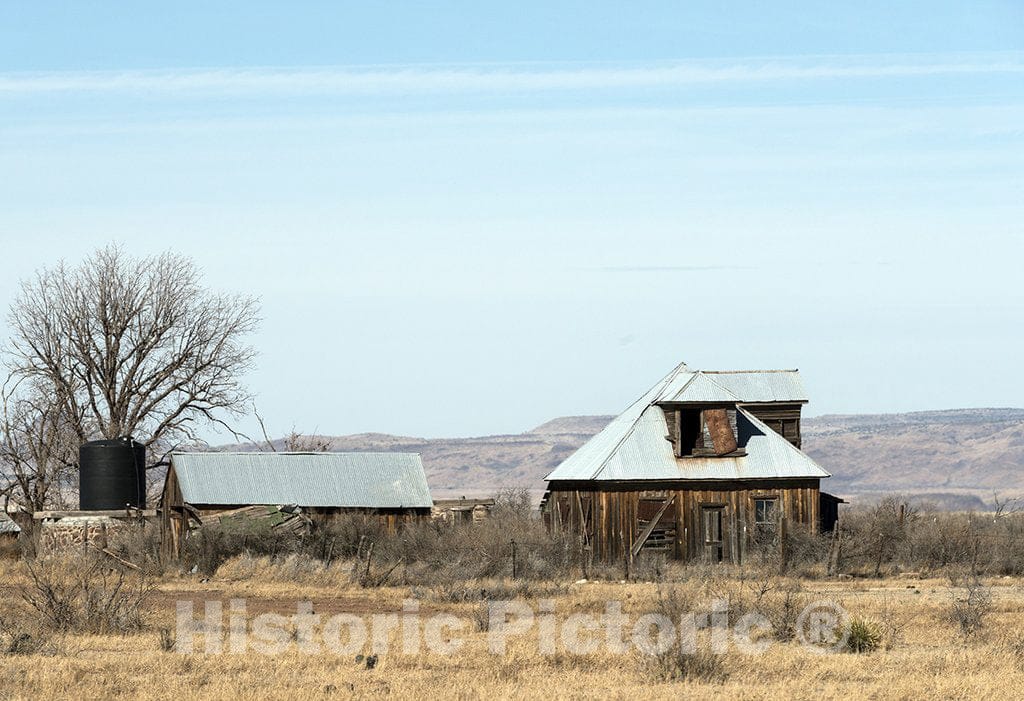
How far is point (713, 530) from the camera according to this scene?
3725cm

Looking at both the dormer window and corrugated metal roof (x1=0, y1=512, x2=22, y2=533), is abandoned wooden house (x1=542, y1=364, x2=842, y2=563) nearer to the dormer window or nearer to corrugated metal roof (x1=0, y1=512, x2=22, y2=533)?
the dormer window

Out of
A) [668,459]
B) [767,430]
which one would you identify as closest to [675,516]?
[668,459]

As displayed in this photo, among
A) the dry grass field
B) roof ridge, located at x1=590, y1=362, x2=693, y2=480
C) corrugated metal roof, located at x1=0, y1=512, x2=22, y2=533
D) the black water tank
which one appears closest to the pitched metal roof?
roof ridge, located at x1=590, y1=362, x2=693, y2=480

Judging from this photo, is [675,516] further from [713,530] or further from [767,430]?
[767,430]

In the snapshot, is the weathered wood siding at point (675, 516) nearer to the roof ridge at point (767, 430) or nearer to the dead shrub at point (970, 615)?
the roof ridge at point (767, 430)

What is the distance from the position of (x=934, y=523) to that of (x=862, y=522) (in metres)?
3.16

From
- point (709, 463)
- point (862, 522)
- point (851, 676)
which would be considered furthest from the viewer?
point (862, 522)

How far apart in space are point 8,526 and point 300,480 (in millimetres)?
10702

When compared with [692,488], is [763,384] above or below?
above

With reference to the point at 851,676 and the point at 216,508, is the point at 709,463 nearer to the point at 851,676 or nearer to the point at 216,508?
the point at 216,508

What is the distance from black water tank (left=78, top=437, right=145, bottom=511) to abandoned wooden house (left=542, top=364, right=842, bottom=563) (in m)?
13.7

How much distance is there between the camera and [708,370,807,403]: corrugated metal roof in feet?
138

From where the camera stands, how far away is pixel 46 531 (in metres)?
40.6

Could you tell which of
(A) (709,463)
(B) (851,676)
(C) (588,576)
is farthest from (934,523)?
(B) (851,676)
